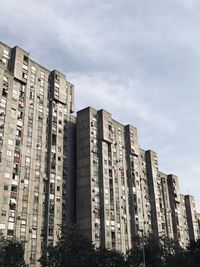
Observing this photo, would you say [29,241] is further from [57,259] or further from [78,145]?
[78,145]

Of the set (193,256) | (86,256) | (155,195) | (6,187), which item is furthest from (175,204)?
(6,187)

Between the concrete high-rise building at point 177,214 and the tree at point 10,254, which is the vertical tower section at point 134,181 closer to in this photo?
the concrete high-rise building at point 177,214

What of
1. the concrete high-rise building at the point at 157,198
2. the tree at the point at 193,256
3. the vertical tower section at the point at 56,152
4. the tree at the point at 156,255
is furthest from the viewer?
the concrete high-rise building at the point at 157,198

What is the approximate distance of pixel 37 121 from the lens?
242 feet

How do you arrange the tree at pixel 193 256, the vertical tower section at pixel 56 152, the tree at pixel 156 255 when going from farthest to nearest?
the vertical tower section at pixel 56 152 → the tree at pixel 156 255 → the tree at pixel 193 256

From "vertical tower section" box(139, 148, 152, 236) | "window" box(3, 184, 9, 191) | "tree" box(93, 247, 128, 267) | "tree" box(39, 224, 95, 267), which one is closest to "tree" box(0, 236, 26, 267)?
"tree" box(39, 224, 95, 267)

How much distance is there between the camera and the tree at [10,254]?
2012 inches

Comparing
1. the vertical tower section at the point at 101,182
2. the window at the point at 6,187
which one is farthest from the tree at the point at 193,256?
the window at the point at 6,187

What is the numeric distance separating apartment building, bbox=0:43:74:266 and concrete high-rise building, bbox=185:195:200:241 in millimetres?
61033

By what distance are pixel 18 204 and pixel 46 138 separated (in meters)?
16.3

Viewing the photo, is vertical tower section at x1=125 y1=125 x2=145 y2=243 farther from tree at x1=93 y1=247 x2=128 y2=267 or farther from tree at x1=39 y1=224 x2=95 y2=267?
tree at x1=39 y1=224 x2=95 y2=267

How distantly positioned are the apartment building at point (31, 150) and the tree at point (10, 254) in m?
7.32

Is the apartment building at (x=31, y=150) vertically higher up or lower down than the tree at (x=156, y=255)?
higher up

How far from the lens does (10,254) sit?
51.6 m
